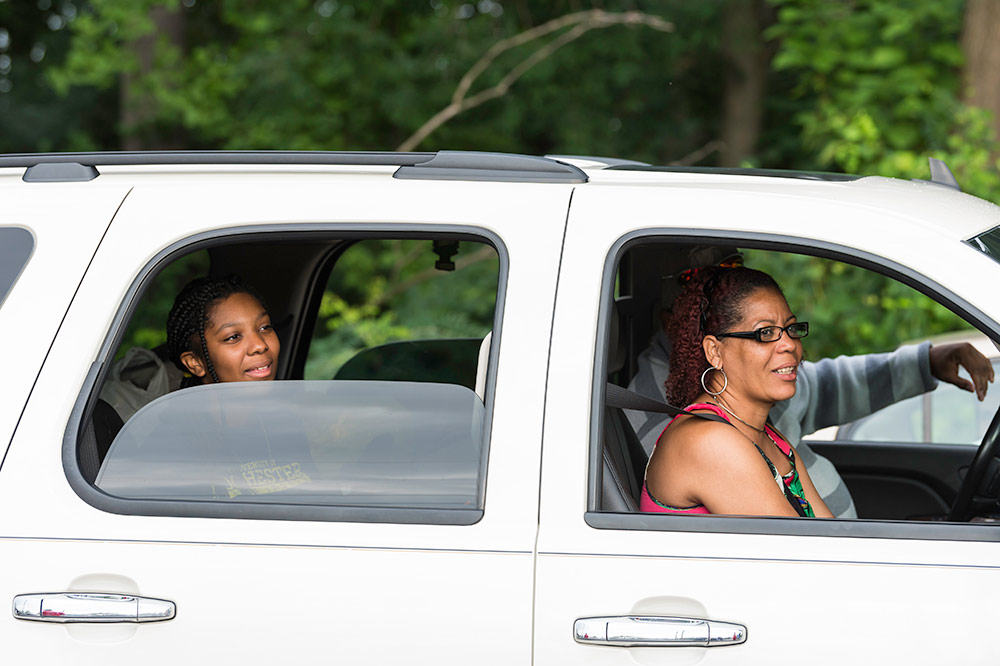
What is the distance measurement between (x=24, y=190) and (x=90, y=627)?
3.06ft

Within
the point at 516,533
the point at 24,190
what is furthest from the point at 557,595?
the point at 24,190

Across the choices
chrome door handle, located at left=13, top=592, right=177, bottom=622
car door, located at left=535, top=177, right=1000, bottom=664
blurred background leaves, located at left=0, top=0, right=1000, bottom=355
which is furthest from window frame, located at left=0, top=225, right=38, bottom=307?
blurred background leaves, located at left=0, top=0, right=1000, bottom=355

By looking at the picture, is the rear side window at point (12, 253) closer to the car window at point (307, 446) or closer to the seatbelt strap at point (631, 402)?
the car window at point (307, 446)

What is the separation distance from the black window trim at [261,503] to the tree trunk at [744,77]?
930cm

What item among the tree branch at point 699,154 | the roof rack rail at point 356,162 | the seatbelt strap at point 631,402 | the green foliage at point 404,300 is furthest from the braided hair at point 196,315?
the tree branch at point 699,154

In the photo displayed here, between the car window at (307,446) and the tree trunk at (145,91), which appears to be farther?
the tree trunk at (145,91)

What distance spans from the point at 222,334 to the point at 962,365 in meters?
2.27

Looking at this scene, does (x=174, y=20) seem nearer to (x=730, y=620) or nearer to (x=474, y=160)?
(x=474, y=160)

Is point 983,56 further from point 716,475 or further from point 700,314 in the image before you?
point 716,475

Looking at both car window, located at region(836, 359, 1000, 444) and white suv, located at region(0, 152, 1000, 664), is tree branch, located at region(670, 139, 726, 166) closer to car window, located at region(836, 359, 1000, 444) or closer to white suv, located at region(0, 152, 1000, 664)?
car window, located at region(836, 359, 1000, 444)

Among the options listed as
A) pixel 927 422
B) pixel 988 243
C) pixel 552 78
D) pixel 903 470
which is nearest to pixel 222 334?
pixel 988 243

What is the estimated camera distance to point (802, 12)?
325 inches

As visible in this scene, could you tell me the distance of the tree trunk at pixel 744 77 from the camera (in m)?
10.8

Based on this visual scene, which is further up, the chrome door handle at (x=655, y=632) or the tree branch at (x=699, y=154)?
the tree branch at (x=699, y=154)
